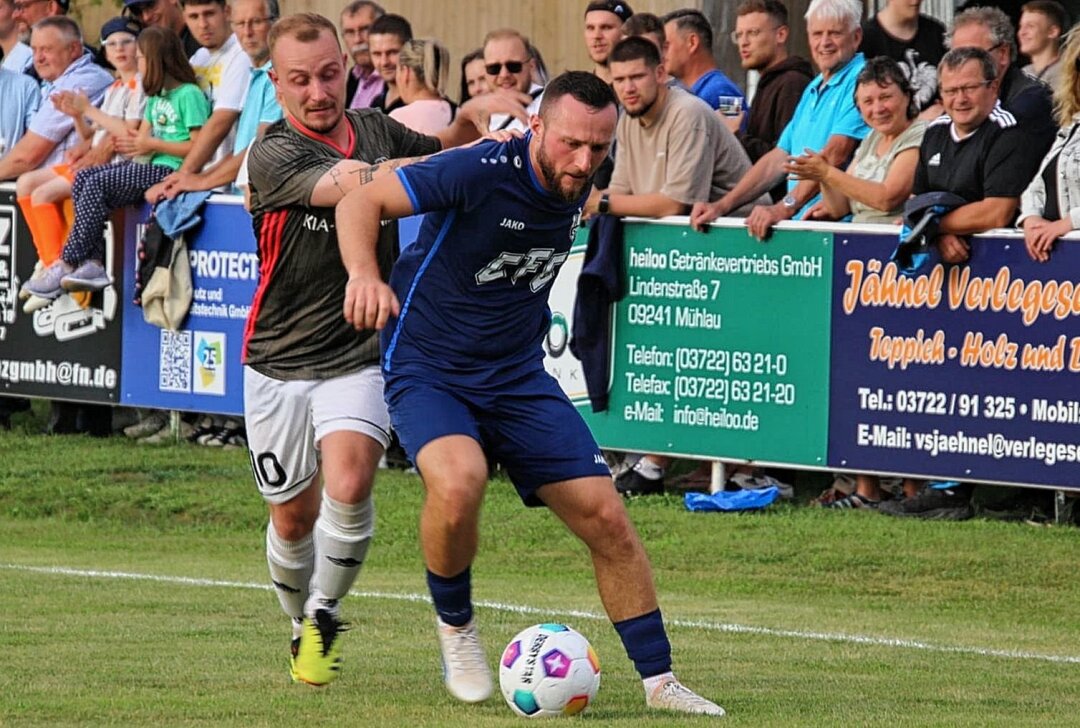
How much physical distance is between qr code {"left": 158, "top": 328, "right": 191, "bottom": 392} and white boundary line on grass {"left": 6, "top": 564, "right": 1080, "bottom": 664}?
13.5 feet

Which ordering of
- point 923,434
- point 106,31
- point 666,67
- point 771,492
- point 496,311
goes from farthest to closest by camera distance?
point 106,31 → point 666,67 → point 771,492 → point 923,434 → point 496,311

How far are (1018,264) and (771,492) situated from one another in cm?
221

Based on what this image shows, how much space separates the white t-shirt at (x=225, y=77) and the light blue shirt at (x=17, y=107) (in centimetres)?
191

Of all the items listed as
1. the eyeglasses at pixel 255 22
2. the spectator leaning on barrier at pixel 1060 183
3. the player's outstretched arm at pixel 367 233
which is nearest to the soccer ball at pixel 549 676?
the player's outstretched arm at pixel 367 233

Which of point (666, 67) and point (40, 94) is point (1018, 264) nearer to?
point (666, 67)

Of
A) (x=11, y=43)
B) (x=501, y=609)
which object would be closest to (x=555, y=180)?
(x=501, y=609)

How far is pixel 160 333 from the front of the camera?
52.6 ft

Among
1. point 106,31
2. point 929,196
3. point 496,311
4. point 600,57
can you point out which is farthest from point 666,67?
point 496,311

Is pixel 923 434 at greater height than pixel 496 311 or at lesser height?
lesser

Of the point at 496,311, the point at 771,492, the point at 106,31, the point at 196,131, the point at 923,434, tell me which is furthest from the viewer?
the point at 106,31

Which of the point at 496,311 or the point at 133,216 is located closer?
the point at 496,311

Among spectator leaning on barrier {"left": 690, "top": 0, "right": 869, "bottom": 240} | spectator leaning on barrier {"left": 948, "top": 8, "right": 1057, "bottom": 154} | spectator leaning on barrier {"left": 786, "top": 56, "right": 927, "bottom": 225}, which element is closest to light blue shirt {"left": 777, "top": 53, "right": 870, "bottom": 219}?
spectator leaning on barrier {"left": 690, "top": 0, "right": 869, "bottom": 240}

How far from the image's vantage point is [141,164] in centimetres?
1583

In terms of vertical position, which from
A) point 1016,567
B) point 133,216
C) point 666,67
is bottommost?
point 1016,567
